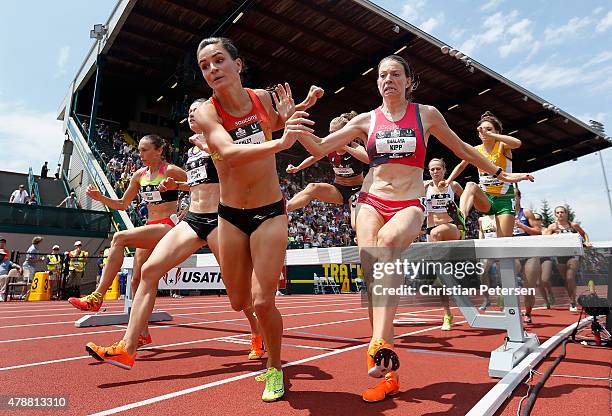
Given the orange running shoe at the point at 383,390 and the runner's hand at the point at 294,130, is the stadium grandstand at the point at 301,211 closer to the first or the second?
the orange running shoe at the point at 383,390

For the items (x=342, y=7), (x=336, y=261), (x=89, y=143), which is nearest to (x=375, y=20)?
(x=342, y=7)

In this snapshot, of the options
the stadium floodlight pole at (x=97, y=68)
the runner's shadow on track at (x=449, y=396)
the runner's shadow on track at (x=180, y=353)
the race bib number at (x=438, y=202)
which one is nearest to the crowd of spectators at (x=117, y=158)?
the stadium floodlight pole at (x=97, y=68)

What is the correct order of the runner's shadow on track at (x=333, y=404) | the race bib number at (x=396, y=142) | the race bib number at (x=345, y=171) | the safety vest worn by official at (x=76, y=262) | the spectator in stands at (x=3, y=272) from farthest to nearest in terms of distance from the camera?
the safety vest worn by official at (x=76, y=262) → the spectator in stands at (x=3, y=272) → the race bib number at (x=345, y=171) → the race bib number at (x=396, y=142) → the runner's shadow on track at (x=333, y=404)

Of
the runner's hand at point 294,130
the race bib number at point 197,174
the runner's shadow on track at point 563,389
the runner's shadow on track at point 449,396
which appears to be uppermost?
the race bib number at point 197,174

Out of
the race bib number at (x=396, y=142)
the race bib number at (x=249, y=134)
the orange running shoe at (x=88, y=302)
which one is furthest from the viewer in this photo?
the orange running shoe at (x=88, y=302)

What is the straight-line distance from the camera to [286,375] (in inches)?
130

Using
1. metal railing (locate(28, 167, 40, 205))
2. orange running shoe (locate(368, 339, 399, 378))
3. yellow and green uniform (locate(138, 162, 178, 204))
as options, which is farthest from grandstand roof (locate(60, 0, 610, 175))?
orange running shoe (locate(368, 339, 399, 378))

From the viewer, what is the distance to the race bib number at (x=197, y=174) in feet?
13.2

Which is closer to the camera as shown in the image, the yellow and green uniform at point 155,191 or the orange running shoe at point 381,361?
the orange running shoe at point 381,361

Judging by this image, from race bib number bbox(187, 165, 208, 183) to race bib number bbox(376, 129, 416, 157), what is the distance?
1.77 metres

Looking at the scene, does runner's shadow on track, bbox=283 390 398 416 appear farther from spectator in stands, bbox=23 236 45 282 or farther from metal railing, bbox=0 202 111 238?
metal railing, bbox=0 202 111 238

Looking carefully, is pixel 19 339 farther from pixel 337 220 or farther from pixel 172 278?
pixel 337 220

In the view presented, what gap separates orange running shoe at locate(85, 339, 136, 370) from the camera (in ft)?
9.57

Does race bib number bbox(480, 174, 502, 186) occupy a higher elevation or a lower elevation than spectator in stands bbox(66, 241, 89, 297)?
higher
